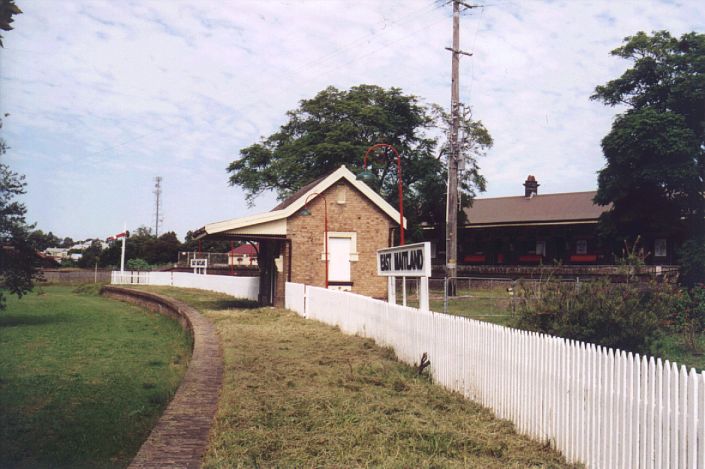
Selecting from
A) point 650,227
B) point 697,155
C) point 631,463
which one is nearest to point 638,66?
point 697,155

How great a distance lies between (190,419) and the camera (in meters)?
6.31

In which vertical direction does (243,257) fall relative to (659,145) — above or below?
below

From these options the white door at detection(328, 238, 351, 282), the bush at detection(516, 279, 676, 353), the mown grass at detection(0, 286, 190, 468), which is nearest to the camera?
the mown grass at detection(0, 286, 190, 468)

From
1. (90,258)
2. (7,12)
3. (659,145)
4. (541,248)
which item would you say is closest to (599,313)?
(7,12)

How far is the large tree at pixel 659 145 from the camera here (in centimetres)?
2847

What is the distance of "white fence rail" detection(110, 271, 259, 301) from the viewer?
27.9 meters

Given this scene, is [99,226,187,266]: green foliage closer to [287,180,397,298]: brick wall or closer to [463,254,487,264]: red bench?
[463,254,487,264]: red bench

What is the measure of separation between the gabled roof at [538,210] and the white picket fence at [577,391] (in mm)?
31765

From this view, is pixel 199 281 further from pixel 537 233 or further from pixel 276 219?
pixel 537 233

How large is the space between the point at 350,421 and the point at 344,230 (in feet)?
52.7

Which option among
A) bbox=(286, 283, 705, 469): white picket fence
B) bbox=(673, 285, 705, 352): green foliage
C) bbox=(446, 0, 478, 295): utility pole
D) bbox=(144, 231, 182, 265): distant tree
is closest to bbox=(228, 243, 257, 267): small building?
bbox=(144, 231, 182, 265): distant tree

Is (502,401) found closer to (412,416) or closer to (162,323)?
(412,416)

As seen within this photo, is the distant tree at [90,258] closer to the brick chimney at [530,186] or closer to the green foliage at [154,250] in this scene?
the green foliage at [154,250]

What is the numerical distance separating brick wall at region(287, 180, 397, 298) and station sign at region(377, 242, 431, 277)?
816cm
